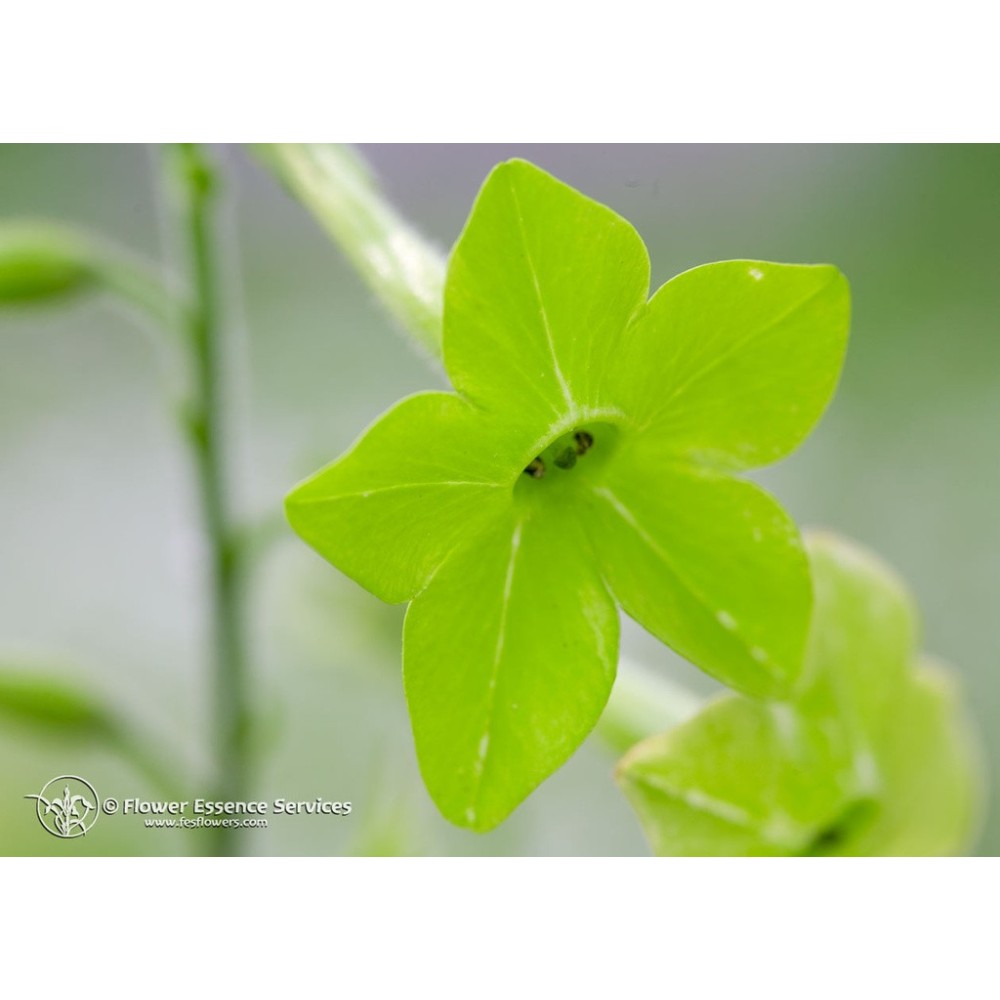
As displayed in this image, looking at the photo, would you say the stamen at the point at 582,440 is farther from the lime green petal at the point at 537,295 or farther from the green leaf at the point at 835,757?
the green leaf at the point at 835,757

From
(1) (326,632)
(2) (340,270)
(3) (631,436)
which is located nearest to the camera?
(3) (631,436)

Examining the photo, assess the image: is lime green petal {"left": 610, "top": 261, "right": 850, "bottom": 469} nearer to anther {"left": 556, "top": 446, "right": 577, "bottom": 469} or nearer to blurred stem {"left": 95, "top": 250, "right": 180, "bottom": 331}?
anther {"left": 556, "top": 446, "right": 577, "bottom": 469}

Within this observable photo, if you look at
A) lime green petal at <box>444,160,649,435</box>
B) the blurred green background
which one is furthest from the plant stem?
lime green petal at <box>444,160,649,435</box>

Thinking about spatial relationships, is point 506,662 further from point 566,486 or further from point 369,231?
point 369,231

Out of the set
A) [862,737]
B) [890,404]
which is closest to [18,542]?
[862,737]

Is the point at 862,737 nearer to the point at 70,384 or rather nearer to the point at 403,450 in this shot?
the point at 403,450

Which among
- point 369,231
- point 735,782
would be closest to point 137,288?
point 369,231
